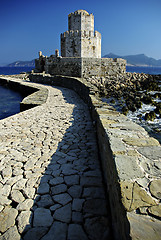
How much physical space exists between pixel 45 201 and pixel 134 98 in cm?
1295

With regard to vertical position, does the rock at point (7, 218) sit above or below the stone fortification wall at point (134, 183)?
below

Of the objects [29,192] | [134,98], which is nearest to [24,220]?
[29,192]

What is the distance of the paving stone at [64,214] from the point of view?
2.11 m

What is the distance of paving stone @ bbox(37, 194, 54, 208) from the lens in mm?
2335

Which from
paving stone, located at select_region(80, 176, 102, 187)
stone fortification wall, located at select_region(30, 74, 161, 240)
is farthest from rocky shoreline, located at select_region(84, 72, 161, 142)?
stone fortification wall, located at select_region(30, 74, 161, 240)

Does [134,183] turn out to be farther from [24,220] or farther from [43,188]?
[43,188]

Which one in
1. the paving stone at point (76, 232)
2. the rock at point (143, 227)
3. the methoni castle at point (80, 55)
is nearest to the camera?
the rock at point (143, 227)

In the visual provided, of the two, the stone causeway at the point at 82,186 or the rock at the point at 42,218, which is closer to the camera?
the stone causeway at the point at 82,186

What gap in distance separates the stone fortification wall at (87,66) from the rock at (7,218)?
52.6 ft

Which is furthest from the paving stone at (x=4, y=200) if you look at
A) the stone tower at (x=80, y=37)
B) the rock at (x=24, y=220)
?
the stone tower at (x=80, y=37)

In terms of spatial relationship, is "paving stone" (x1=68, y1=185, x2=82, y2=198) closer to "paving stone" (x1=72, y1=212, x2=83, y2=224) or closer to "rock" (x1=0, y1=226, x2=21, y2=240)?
"paving stone" (x1=72, y1=212, x2=83, y2=224)

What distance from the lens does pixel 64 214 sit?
2191 millimetres

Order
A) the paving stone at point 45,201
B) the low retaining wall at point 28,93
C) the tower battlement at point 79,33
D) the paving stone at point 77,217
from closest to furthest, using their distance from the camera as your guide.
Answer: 1. the paving stone at point 77,217
2. the paving stone at point 45,201
3. the low retaining wall at point 28,93
4. the tower battlement at point 79,33

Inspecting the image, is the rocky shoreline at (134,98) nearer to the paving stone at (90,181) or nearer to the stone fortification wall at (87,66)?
the stone fortification wall at (87,66)
